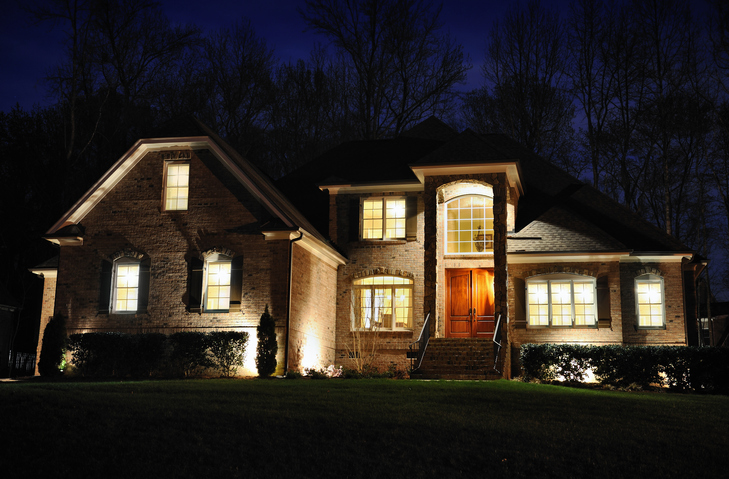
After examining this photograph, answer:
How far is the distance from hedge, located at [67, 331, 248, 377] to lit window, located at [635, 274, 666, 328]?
37.1 feet

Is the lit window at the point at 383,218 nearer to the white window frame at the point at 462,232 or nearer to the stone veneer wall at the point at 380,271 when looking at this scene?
the stone veneer wall at the point at 380,271

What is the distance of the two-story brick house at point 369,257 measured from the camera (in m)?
18.4

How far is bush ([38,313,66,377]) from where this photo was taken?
18047 millimetres

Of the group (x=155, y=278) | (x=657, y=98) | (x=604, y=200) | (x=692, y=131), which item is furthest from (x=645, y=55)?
(x=155, y=278)

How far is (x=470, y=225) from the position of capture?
70.7 ft

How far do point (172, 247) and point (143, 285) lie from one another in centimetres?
126

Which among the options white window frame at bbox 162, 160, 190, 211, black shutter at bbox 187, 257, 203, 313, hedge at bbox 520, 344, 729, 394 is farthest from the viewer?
white window frame at bbox 162, 160, 190, 211

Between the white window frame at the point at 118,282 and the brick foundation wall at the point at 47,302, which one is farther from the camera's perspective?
the brick foundation wall at the point at 47,302

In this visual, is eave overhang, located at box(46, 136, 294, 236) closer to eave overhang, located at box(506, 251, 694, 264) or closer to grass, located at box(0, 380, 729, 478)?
grass, located at box(0, 380, 729, 478)

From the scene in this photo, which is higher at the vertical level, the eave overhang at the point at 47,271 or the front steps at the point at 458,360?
the eave overhang at the point at 47,271

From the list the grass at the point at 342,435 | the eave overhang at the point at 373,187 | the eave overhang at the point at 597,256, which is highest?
the eave overhang at the point at 373,187

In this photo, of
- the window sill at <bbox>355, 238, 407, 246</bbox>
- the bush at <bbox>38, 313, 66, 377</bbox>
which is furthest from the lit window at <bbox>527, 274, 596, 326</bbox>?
the bush at <bbox>38, 313, 66, 377</bbox>

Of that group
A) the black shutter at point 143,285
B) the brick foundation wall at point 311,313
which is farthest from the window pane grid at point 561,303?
the black shutter at point 143,285

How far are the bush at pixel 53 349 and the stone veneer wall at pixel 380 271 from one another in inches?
301
